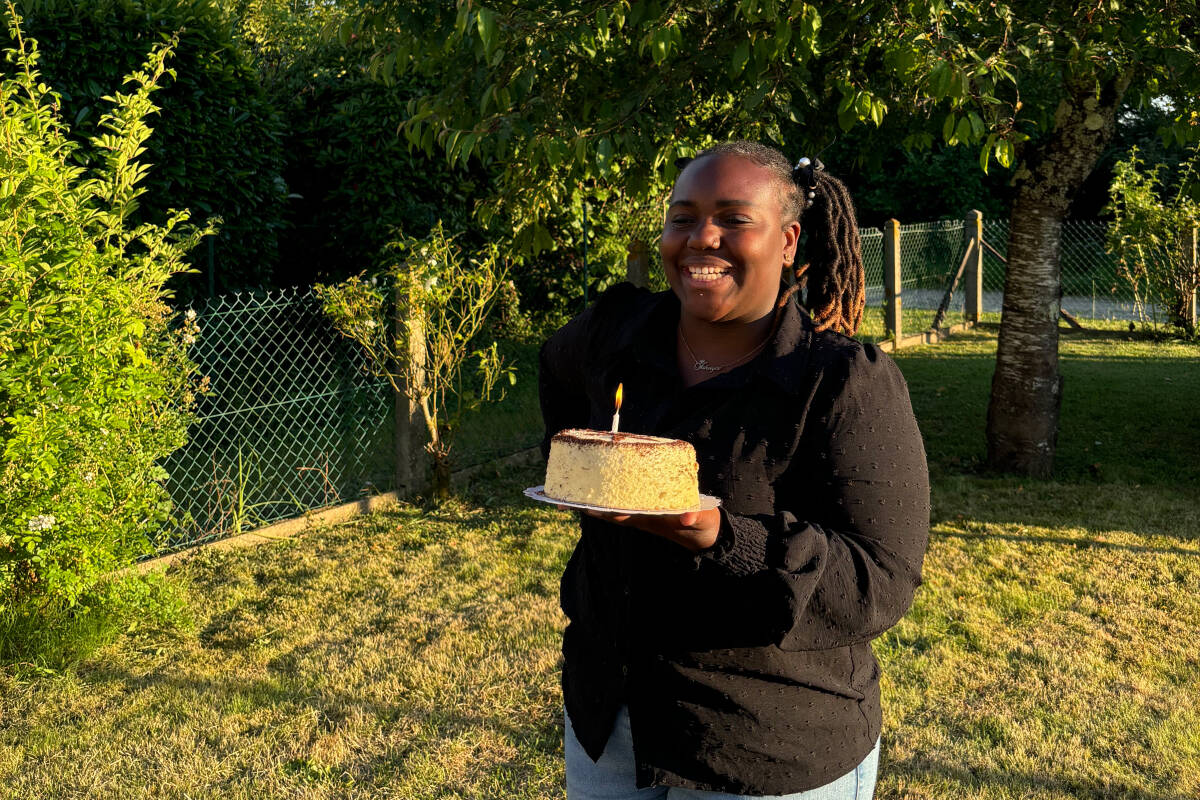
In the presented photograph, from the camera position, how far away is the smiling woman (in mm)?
1729

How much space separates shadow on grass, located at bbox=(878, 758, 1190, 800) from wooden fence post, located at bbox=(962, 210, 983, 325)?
13879 millimetres

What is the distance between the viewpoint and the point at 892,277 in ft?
48.6

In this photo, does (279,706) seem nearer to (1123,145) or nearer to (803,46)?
(803,46)

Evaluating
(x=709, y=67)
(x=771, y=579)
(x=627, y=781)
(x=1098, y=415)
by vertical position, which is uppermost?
(x=709, y=67)

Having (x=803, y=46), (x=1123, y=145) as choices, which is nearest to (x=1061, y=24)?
(x=803, y=46)

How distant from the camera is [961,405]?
10.8 meters

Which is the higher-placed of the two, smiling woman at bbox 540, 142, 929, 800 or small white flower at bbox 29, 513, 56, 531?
smiling woman at bbox 540, 142, 929, 800

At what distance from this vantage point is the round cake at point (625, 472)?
1580mm

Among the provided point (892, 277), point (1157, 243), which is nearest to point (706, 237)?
point (892, 277)

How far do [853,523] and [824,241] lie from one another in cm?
72

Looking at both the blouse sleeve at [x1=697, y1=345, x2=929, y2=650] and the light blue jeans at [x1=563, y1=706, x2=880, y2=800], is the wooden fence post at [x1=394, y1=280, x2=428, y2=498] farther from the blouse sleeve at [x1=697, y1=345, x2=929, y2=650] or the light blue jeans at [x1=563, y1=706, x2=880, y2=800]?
the blouse sleeve at [x1=697, y1=345, x2=929, y2=650]

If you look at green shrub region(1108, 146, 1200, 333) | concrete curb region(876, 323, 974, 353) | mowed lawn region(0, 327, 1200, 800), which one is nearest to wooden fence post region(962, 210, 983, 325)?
concrete curb region(876, 323, 974, 353)

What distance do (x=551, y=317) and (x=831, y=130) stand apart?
4.75 metres

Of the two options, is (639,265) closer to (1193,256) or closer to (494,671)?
Result: (494,671)
